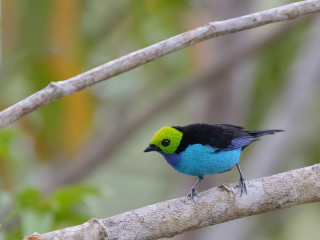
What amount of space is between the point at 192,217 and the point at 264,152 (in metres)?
3.10

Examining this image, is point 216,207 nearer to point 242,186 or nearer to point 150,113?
point 242,186

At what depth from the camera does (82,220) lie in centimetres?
376

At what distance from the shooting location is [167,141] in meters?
3.07

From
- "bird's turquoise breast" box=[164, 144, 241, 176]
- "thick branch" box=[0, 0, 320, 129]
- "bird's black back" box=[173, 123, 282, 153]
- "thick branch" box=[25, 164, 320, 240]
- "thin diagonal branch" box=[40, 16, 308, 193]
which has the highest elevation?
"thin diagonal branch" box=[40, 16, 308, 193]

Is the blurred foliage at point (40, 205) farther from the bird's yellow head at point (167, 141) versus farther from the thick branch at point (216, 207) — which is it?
the thick branch at point (216, 207)

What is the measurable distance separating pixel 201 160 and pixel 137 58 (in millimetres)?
620

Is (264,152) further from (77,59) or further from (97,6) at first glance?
(97,6)

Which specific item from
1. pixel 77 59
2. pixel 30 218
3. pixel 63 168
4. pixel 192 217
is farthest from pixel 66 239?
pixel 63 168

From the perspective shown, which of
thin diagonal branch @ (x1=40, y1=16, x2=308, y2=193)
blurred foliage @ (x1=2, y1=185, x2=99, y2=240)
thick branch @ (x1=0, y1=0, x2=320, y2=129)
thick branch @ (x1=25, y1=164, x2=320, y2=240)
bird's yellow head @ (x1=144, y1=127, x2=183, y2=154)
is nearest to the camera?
thick branch @ (x1=25, y1=164, x2=320, y2=240)

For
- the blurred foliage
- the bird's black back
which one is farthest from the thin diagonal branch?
the bird's black back

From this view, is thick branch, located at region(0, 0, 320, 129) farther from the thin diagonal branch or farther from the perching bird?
the thin diagonal branch

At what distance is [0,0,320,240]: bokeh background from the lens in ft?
15.3

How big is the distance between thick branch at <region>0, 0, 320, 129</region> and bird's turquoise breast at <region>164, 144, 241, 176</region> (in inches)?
21.1

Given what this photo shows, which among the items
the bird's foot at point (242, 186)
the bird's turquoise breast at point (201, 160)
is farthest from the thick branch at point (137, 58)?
the bird's foot at point (242, 186)
